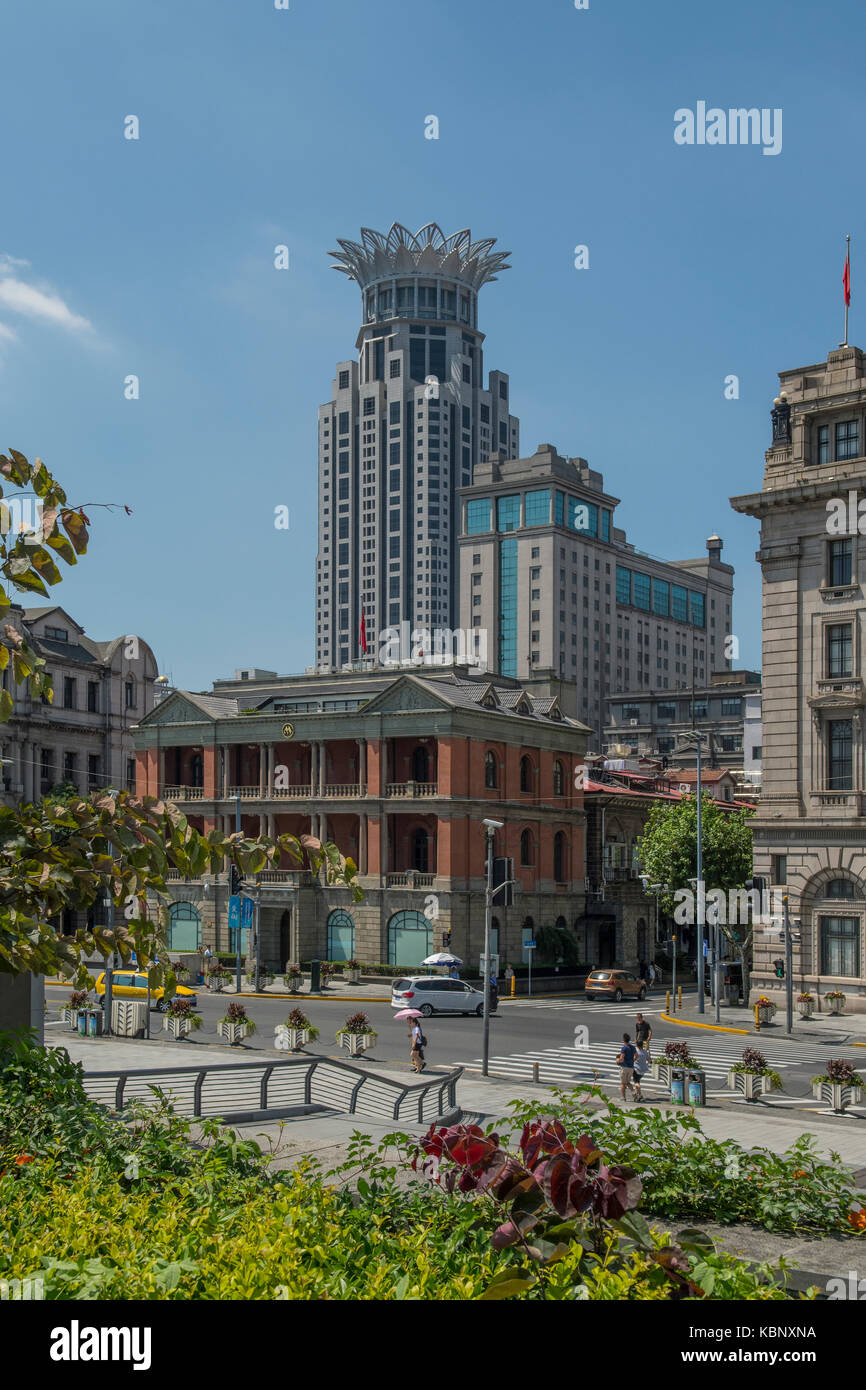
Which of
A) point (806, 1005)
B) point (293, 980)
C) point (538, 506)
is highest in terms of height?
point (538, 506)

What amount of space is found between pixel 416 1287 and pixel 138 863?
400 cm

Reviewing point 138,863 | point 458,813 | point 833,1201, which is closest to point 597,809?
point 458,813

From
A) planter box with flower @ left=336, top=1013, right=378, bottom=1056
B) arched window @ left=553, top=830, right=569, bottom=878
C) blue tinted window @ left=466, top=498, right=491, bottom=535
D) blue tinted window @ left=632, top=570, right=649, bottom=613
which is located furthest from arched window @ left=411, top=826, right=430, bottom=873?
blue tinted window @ left=632, top=570, right=649, bottom=613

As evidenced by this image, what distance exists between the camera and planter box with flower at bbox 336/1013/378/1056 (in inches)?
1453

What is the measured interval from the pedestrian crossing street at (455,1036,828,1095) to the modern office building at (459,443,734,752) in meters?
117

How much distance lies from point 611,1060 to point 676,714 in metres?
117

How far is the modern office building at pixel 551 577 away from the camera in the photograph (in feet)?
545

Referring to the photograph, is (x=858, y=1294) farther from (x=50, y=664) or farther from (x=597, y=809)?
(x=50, y=664)

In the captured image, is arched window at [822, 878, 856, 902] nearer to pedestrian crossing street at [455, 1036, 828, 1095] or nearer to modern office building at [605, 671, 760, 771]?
pedestrian crossing street at [455, 1036, 828, 1095]

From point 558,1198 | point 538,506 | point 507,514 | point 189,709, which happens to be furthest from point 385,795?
point 507,514

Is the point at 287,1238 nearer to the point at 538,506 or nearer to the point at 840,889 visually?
the point at 840,889

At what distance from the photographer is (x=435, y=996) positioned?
50.3 metres

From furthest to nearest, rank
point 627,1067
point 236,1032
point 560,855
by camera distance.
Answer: point 560,855
point 236,1032
point 627,1067
